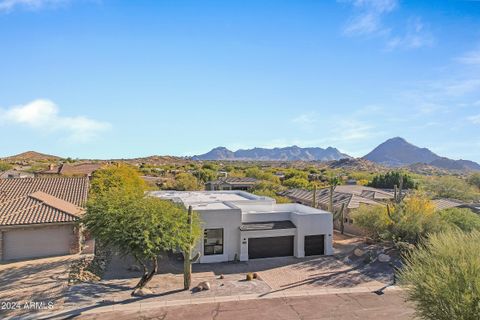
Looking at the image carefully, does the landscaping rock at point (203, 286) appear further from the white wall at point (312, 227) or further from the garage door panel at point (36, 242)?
the garage door panel at point (36, 242)

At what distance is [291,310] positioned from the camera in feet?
60.8

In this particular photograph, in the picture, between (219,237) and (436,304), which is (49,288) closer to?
(219,237)

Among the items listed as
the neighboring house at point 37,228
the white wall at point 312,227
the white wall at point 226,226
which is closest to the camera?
the neighboring house at point 37,228

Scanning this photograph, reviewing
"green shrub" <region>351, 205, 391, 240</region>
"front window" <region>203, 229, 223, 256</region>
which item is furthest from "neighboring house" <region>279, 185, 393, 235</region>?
"front window" <region>203, 229, 223, 256</region>

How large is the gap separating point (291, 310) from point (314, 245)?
1098cm

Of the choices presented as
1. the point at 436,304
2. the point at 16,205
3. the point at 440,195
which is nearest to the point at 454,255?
the point at 436,304

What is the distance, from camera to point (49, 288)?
66.6 ft

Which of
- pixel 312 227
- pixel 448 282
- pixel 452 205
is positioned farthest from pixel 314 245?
pixel 452 205

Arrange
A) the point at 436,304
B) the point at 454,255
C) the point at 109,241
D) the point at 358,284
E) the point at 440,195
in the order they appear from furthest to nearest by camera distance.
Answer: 1. the point at 440,195
2. the point at 358,284
3. the point at 109,241
4. the point at 454,255
5. the point at 436,304

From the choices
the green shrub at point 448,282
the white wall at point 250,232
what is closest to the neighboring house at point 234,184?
the white wall at point 250,232

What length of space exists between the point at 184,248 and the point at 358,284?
34.9 ft

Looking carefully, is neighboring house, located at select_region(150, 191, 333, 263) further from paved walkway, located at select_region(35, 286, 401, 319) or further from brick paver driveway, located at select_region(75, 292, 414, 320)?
brick paver driveway, located at select_region(75, 292, 414, 320)

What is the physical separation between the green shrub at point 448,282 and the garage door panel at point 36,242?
22.7 meters

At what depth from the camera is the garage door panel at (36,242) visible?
84.1 feet
